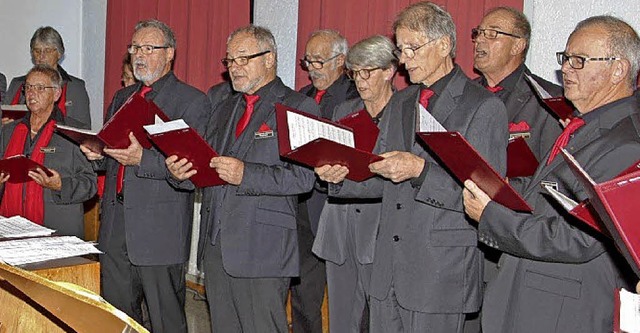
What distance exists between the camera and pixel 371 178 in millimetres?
3432

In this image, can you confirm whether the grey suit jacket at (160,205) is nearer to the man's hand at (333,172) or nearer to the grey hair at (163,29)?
the grey hair at (163,29)

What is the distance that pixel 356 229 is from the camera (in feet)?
12.1

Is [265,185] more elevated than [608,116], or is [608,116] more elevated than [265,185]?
[608,116]

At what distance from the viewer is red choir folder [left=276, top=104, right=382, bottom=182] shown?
3.07 m

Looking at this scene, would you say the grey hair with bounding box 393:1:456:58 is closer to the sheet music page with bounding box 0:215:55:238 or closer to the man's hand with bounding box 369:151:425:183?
the man's hand with bounding box 369:151:425:183

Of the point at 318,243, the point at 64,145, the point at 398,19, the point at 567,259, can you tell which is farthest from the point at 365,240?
the point at 64,145

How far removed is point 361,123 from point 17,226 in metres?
1.57

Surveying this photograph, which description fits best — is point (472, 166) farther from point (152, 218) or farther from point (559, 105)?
point (152, 218)

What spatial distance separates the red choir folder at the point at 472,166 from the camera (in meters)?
2.58

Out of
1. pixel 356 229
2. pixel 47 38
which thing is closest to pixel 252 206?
pixel 356 229

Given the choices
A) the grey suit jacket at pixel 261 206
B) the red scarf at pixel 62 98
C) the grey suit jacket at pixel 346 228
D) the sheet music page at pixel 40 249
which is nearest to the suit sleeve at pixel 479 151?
the grey suit jacket at pixel 346 228

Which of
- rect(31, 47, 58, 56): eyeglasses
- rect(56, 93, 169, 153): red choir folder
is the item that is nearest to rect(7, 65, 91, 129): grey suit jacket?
rect(31, 47, 58, 56): eyeglasses

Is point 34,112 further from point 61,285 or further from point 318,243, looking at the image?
point 61,285

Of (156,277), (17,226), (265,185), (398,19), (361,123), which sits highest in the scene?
(398,19)
